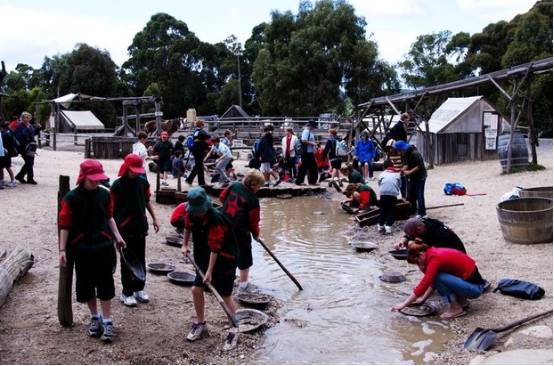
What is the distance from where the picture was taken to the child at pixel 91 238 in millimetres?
5438

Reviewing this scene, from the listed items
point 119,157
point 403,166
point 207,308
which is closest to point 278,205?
point 403,166

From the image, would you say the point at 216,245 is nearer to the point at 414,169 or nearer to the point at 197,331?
the point at 197,331

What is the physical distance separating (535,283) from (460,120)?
18570mm

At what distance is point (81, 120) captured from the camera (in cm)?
4484

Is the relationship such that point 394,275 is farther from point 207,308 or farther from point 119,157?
point 119,157

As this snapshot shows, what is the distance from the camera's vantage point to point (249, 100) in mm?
63656

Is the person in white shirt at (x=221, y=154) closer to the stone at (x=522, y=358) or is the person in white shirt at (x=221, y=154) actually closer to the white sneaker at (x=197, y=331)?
the white sneaker at (x=197, y=331)

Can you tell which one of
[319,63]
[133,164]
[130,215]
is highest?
[319,63]

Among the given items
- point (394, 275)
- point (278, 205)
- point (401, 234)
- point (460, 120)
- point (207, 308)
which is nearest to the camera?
point (207, 308)

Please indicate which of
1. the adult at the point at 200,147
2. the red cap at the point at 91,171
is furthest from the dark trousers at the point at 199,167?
the red cap at the point at 91,171

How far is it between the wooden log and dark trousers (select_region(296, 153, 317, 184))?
10.6 m

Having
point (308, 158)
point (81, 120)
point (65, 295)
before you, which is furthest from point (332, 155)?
point (81, 120)

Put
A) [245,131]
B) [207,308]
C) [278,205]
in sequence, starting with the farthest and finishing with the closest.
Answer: [245,131]
[278,205]
[207,308]

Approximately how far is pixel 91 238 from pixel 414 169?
7.02 metres
